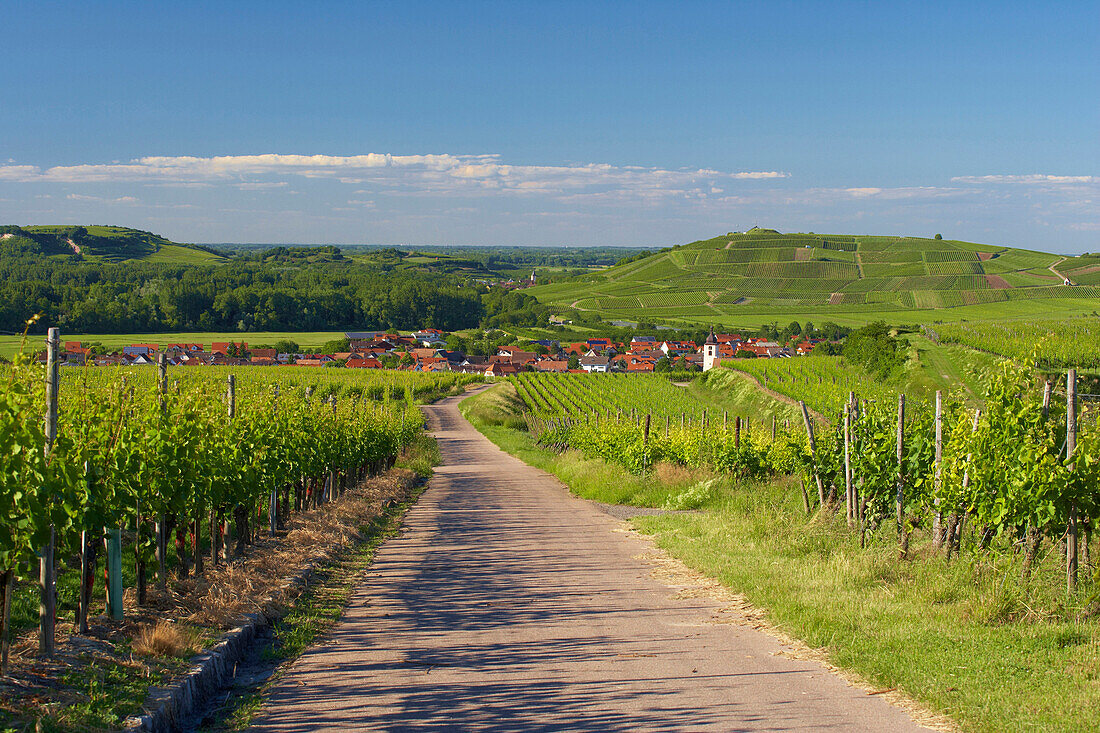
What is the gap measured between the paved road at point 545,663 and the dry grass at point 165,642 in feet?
2.26

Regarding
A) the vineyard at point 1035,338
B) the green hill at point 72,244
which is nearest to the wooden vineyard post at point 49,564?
the vineyard at point 1035,338

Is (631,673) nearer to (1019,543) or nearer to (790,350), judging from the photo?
(1019,543)

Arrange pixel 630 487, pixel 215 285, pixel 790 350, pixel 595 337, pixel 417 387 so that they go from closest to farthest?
1. pixel 630 487
2. pixel 417 387
3. pixel 790 350
4. pixel 215 285
5. pixel 595 337

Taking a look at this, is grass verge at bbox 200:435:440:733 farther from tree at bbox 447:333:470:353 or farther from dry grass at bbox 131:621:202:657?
tree at bbox 447:333:470:353

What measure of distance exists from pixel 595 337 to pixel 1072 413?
5357 inches

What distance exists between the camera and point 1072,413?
22.0ft

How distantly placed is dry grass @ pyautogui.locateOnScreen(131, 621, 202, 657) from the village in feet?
210

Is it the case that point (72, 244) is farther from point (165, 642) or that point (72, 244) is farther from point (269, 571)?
point (165, 642)

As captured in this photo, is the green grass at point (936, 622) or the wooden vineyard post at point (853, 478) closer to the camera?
the green grass at point (936, 622)

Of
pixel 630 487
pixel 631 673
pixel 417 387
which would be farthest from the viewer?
pixel 417 387

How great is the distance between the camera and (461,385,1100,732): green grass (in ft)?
15.9

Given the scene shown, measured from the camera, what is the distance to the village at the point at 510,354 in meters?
86.4

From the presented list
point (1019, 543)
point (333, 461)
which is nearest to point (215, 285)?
point (333, 461)

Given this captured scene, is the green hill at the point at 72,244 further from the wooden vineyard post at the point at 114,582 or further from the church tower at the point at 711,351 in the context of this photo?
the wooden vineyard post at the point at 114,582
